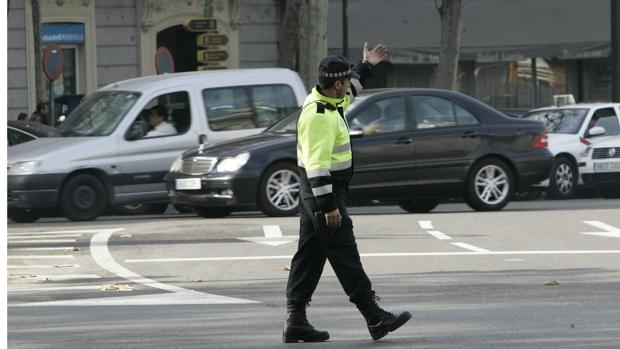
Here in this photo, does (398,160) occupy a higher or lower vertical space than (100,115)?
lower

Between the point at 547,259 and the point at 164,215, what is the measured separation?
920 cm

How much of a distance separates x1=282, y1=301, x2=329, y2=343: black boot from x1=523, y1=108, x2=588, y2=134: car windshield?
17.2 m

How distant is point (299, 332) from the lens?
29.8ft

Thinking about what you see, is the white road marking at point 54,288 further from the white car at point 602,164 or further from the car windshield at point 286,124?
the white car at point 602,164

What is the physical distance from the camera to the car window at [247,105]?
2056cm

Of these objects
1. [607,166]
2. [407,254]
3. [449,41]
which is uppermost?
[449,41]

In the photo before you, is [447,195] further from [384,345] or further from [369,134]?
[384,345]

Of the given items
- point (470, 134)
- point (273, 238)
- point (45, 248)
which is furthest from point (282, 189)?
point (45, 248)

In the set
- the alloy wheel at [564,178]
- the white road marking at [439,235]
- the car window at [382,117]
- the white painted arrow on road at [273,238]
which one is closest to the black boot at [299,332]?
the white painted arrow on road at [273,238]

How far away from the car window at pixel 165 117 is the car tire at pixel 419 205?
2967 millimetres

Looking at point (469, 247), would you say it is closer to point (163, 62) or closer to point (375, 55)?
point (375, 55)

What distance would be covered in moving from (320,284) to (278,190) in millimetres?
6796

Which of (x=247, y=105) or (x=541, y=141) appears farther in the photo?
(x=247, y=105)

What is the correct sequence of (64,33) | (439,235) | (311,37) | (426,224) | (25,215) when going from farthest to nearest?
(64,33)
(311,37)
(25,215)
(426,224)
(439,235)
